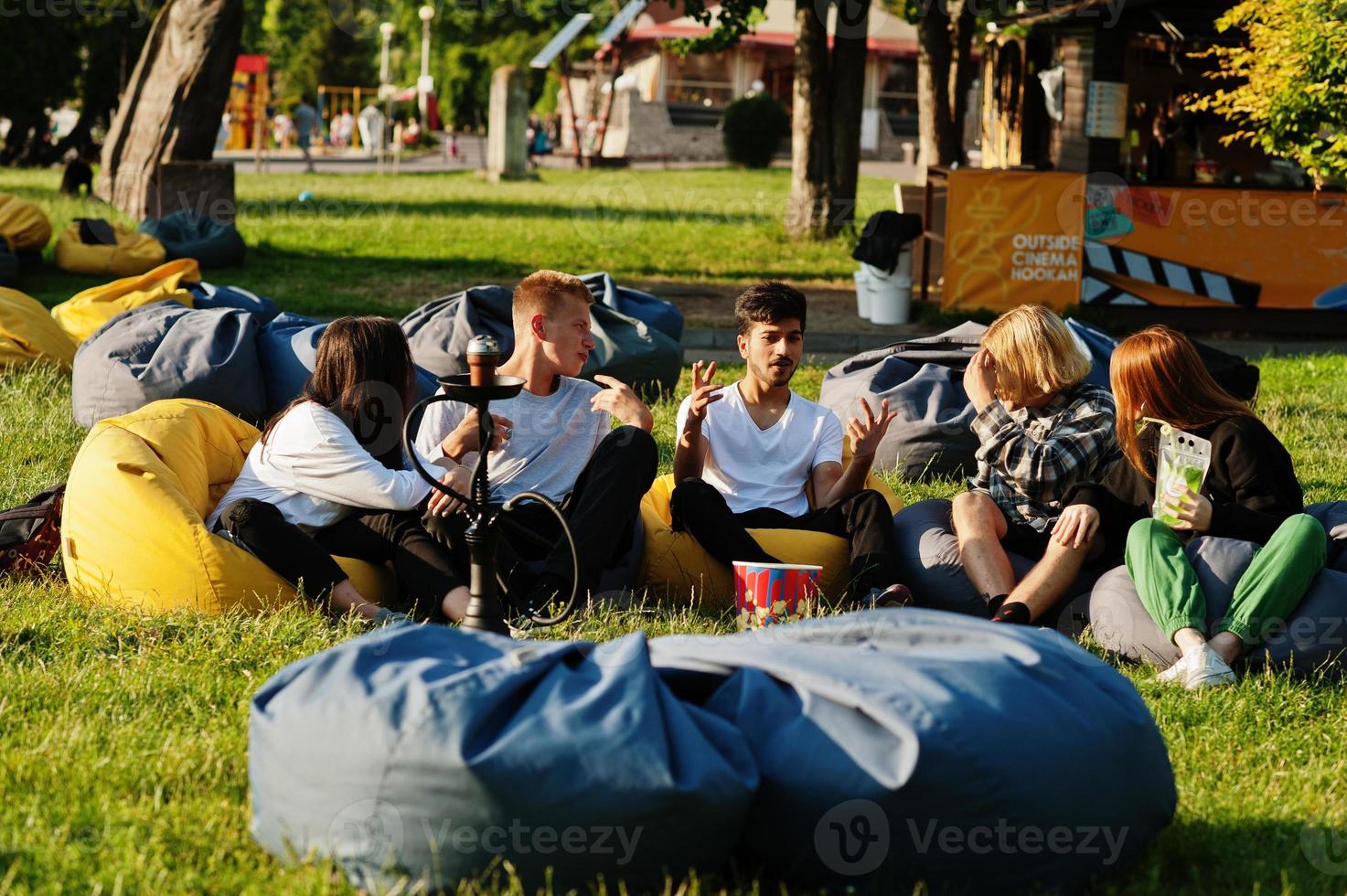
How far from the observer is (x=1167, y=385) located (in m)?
5.11

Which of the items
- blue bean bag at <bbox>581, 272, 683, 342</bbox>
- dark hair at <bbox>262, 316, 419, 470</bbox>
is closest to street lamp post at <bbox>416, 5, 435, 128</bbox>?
blue bean bag at <bbox>581, 272, 683, 342</bbox>

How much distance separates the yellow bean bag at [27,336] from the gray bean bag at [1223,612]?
6.36m

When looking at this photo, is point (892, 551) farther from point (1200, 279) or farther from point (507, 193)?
point (507, 193)

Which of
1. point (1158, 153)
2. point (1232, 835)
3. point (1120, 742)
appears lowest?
point (1232, 835)

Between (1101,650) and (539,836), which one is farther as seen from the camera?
(1101,650)

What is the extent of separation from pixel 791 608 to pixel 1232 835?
66.9 inches

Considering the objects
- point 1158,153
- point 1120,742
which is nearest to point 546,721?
point 1120,742

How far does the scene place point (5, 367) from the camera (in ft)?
28.7

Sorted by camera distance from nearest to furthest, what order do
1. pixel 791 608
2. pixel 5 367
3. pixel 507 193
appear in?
pixel 791 608
pixel 5 367
pixel 507 193

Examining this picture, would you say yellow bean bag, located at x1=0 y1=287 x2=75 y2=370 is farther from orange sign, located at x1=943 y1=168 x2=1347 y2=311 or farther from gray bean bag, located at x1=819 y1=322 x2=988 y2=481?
orange sign, located at x1=943 y1=168 x2=1347 y2=311

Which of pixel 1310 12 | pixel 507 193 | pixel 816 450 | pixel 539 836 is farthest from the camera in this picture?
pixel 507 193

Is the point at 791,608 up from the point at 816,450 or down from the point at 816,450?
down

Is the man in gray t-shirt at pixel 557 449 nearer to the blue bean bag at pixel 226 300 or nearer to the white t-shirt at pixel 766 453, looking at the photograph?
the white t-shirt at pixel 766 453

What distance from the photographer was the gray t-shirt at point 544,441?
563cm
